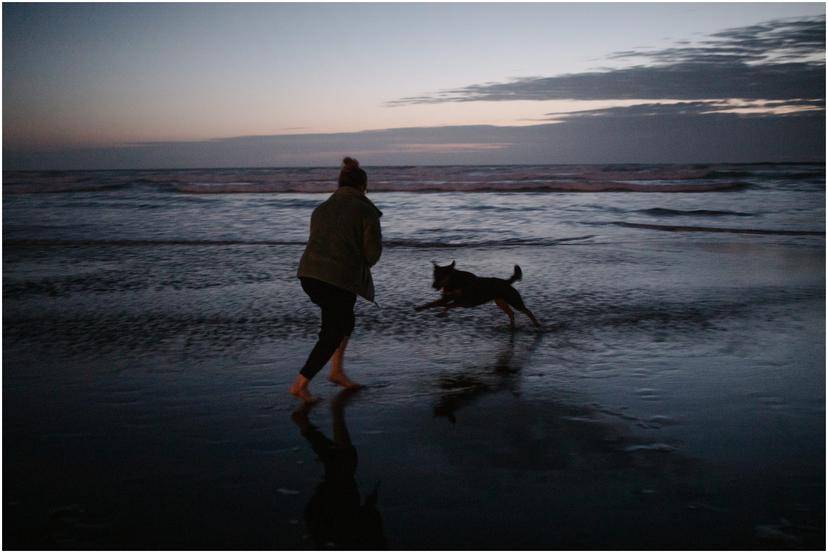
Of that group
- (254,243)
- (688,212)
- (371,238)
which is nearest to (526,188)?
(688,212)

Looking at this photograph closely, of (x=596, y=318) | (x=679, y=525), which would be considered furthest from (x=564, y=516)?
(x=596, y=318)

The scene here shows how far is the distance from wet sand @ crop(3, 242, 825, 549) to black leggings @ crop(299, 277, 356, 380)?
30 cm

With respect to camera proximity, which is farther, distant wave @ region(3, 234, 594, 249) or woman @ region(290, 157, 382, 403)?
distant wave @ region(3, 234, 594, 249)

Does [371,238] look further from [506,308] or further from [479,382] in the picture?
[506,308]

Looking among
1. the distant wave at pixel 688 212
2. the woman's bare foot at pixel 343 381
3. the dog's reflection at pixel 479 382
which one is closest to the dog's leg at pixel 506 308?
the dog's reflection at pixel 479 382

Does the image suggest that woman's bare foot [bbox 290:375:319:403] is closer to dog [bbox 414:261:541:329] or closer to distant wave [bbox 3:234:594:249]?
dog [bbox 414:261:541:329]

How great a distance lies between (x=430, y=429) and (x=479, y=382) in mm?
1100

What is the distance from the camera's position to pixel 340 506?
3.36 meters

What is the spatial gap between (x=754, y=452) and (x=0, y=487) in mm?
3984

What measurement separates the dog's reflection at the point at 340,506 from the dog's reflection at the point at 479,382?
0.84 meters

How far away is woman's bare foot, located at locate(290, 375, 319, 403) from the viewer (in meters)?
4.93

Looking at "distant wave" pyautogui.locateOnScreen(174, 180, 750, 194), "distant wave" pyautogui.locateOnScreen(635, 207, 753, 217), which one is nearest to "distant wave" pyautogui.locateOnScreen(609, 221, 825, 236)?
"distant wave" pyautogui.locateOnScreen(635, 207, 753, 217)

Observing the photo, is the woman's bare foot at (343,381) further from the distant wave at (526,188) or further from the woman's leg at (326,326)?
the distant wave at (526,188)

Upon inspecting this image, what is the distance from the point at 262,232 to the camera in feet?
57.9
